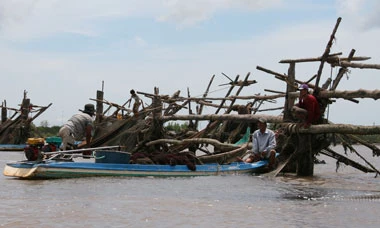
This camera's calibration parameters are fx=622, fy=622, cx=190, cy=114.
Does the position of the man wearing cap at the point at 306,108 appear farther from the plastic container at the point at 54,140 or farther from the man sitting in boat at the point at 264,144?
the plastic container at the point at 54,140

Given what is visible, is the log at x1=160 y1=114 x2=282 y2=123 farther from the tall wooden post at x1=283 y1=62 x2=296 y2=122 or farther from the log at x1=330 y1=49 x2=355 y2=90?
the log at x1=330 y1=49 x2=355 y2=90

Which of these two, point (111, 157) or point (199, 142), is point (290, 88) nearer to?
point (199, 142)

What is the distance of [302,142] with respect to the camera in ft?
42.1

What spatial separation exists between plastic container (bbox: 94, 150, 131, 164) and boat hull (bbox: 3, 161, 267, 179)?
15 centimetres

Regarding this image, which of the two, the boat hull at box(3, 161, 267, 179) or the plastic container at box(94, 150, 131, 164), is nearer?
the boat hull at box(3, 161, 267, 179)

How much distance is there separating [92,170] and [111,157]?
20.3 inches

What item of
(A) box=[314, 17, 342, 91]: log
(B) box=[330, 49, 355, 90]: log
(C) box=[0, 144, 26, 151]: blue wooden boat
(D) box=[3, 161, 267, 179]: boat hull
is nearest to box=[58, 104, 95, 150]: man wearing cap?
(D) box=[3, 161, 267, 179]: boat hull

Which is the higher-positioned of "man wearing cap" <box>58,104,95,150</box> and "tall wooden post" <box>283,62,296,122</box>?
"tall wooden post" <box>283,62,296,122</box>

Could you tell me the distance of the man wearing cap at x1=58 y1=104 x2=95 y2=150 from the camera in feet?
42.8

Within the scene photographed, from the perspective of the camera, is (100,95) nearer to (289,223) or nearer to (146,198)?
(146,198)

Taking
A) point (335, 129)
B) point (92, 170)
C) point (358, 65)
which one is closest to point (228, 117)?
point (335, 129)

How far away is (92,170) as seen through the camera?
1173cm

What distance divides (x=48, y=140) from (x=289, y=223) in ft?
23.0

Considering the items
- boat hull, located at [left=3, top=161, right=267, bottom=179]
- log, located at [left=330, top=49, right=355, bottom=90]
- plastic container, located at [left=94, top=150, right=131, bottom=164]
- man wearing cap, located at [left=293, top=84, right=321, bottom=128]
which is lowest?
boat hull, located at [left=3, top=161, right=267, bottom=179]
